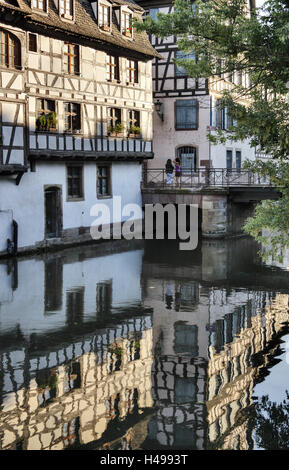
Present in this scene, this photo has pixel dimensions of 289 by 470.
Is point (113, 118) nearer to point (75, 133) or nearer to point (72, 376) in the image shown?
point (75, 133)

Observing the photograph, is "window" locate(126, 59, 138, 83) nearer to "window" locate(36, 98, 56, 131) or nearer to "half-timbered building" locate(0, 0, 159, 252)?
"half-timbered building" locate(0, 0, 159, 252)

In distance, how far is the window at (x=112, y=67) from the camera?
2708cm

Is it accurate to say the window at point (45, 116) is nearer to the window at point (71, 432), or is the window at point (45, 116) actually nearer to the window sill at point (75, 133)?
the window sill at point (75, 133)

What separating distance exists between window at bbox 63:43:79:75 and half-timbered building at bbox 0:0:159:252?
1.6 inches

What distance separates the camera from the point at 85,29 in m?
25.2

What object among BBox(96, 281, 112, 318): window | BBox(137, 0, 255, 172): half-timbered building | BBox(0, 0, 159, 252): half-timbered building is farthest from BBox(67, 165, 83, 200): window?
BBox(96, 281, 112, 318): window

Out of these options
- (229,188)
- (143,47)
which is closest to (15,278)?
(229,188)

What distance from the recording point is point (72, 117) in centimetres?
2527

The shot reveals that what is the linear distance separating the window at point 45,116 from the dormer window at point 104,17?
15.8ft

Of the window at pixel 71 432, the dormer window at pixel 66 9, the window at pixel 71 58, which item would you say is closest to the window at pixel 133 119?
the window at pixel 71 58

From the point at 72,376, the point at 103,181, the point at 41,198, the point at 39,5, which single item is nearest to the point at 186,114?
the point at 103,181

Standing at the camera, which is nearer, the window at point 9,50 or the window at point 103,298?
the window at point 103,298
